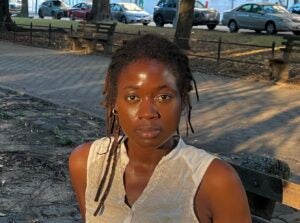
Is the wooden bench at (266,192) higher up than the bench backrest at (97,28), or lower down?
higher up

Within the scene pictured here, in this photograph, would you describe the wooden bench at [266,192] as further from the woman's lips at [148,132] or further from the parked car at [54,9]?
the parked car at [54,9]

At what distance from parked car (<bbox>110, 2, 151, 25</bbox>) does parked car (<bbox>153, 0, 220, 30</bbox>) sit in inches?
148

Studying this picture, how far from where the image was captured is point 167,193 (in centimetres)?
171

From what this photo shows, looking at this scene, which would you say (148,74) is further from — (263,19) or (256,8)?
(256,8)

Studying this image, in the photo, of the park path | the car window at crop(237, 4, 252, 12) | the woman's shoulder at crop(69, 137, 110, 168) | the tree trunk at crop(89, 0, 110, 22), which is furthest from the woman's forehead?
the tree trunk at crop(89, 0, 110, 22)

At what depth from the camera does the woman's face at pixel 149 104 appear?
1.68m

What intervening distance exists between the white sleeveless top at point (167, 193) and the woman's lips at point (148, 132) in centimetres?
9

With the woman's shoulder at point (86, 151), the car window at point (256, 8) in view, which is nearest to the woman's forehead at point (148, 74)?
the woman's shoulder at point (86, 151)

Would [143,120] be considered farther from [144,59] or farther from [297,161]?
[297,161]

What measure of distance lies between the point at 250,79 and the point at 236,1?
48.2 meters

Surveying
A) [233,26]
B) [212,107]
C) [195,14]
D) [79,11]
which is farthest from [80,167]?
[79,11]

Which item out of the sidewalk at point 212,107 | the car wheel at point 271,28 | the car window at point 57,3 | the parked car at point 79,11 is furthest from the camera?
the car window at point 57,3

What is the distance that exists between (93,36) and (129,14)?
69.7ft

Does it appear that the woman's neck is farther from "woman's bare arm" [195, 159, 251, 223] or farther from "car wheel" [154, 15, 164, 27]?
"car wheel" [154, 15, 164, 27]
